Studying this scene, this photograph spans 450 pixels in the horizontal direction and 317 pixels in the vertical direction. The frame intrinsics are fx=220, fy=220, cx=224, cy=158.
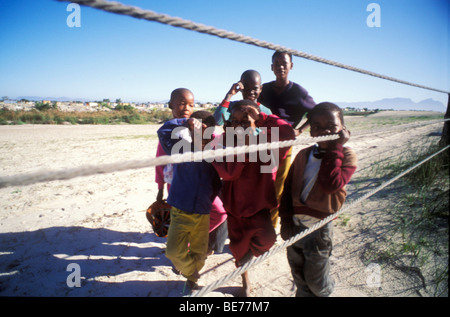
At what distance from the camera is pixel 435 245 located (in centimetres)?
243

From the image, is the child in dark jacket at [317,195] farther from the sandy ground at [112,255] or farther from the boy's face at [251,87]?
the boy's face at [251,87]

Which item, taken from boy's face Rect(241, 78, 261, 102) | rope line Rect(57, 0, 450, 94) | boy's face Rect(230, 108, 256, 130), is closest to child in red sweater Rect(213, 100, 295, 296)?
boy's face Rect(230, 108, 256, 130)

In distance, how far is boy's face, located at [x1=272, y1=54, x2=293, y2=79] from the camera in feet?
7.97

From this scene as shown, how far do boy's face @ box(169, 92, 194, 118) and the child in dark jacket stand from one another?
1118mm

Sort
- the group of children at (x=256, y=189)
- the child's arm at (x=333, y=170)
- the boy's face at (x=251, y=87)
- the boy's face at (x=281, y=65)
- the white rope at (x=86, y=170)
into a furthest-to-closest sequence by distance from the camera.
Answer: the boy's face at (x=281, y=65), the boy's face at (x=251, y=87), the group of children at (x=256, y=189), the child's arm at (x=333, y=170), the white rope at (x=86, y=170)

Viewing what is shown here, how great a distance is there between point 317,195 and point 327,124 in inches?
19.2

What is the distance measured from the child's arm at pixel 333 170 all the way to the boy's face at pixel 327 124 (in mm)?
86

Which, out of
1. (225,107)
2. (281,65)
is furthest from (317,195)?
(281,65)

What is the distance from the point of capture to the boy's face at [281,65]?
243 cm

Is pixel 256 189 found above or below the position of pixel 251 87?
below

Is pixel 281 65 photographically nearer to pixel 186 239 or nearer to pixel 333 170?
pixel 333 170

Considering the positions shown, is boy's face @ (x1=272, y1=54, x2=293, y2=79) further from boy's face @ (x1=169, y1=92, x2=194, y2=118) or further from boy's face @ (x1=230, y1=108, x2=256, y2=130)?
boy's face @ (x1=230, y1=108, x2=256, y2=130)

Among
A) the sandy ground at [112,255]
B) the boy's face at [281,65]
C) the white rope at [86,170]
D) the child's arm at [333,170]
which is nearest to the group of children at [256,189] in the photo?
the child's arm at [333,170]

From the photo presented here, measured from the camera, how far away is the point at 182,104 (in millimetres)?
2086
